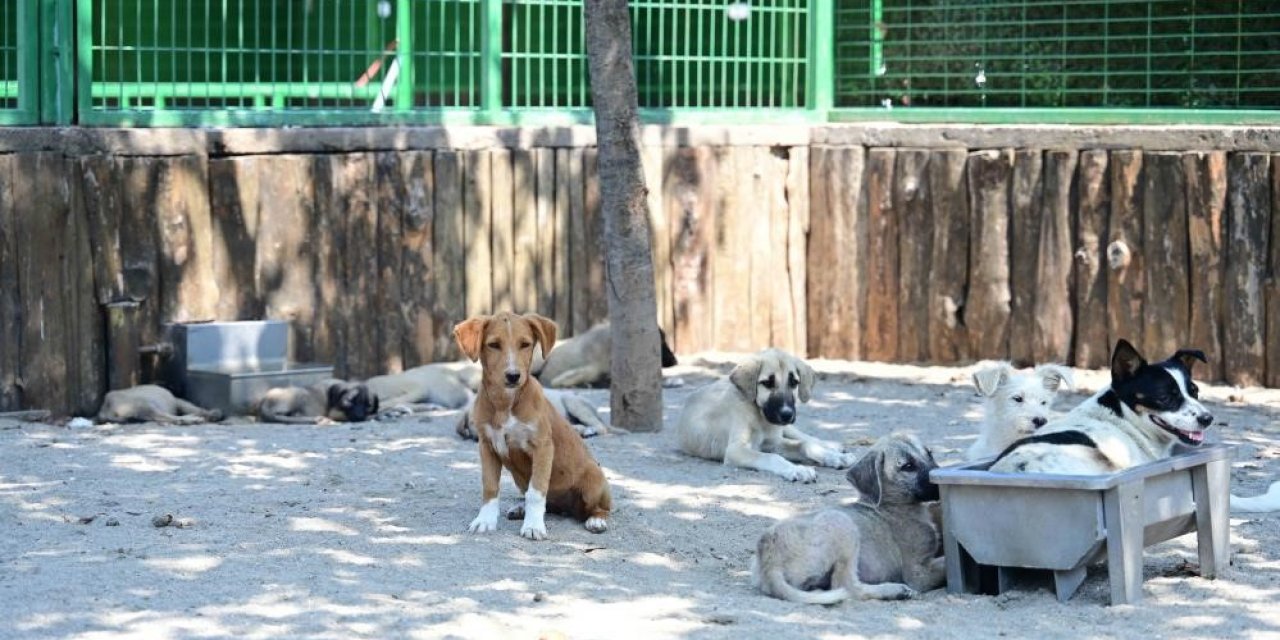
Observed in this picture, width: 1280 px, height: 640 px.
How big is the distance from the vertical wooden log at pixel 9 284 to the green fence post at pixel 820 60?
638 centimetres

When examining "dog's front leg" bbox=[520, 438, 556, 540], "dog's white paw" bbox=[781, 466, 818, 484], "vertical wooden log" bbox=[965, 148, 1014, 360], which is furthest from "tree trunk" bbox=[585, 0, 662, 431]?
"vertical wooden log" bbox=[965, 148, 1014, 360]

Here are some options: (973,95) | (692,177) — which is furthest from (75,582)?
(973,95)

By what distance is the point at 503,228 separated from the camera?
539 inches

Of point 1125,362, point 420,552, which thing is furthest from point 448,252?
point 1125,362

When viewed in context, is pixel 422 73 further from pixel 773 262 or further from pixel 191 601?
pixel 191 601

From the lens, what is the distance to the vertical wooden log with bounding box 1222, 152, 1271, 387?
12469 mm

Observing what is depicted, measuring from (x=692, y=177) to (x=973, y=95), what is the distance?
2312 millimetres

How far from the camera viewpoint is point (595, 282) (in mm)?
14242

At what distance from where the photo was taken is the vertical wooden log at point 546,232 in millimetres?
13828

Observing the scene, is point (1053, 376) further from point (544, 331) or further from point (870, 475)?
point (544, 331)

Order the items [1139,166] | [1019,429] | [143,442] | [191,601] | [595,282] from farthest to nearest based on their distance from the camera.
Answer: [595,282]
[1139,166]
[143,442]
[1019,429]
[191,601]

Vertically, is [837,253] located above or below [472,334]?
above

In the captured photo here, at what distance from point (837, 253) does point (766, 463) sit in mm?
5009

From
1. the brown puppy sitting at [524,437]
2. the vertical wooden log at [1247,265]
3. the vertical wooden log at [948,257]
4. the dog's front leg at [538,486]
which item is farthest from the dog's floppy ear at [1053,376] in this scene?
the vertical wooden log at [948,257]
